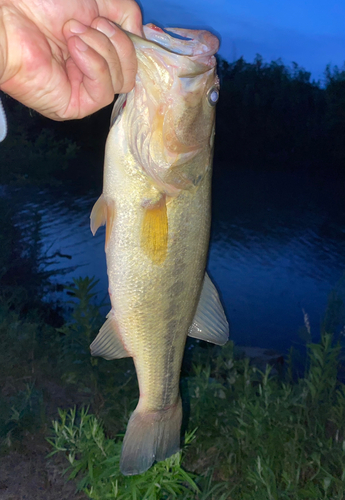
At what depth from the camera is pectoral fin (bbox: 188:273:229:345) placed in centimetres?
174

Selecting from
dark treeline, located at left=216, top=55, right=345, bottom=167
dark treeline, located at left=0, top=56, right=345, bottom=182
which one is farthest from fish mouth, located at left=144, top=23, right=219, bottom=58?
dark treeline, located at left=216, top=55, right=345, bottom=167

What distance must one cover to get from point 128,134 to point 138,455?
1.28 metres

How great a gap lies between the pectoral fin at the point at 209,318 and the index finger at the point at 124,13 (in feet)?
3.11

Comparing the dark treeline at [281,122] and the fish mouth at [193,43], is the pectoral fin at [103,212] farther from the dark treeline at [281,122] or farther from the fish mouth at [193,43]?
the dark treeline at [281,122]

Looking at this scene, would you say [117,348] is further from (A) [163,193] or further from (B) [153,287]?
(A) [163,193]

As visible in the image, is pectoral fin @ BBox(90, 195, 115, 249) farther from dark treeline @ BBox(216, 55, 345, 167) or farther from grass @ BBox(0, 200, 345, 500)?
dark treeline @ BBox(216, 55, 345, 167)

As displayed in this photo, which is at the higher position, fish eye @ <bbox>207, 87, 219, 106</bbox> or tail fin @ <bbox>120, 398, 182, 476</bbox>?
fish eye @ <bbox>207, 87, 219, 106</bbox>

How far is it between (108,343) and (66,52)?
42.7 inches

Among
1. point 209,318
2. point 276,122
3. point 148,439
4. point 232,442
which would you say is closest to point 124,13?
point 209,318

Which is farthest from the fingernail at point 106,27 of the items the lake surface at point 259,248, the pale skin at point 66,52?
the lake surface at point 259,248

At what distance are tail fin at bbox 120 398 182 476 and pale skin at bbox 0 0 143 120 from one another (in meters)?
1.25

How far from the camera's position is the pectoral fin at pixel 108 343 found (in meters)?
1.67

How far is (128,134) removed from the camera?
141 centimetres

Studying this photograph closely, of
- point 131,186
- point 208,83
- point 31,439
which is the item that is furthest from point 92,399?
point 208,83
